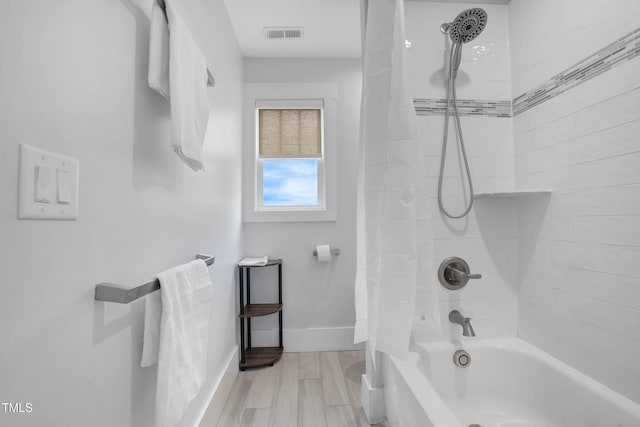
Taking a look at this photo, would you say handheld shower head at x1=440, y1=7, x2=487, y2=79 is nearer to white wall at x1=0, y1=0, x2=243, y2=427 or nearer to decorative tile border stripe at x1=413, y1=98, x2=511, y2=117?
decorative tile border stripe at x1=413, y1=98, x2=511, y2=117

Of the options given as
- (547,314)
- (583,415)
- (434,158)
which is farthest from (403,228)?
(583,415)

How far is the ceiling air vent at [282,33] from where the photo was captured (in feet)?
6.38

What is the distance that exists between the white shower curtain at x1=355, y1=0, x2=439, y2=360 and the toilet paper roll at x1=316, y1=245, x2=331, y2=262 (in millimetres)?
1016

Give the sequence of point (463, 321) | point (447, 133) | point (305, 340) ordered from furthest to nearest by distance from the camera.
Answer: point (305, 340), point (447, 133), point (463, 321)

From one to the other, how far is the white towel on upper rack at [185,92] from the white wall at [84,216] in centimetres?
10

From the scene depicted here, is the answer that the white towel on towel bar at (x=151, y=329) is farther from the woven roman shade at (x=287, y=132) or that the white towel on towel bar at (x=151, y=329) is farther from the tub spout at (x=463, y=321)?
the woven roman shade at (x=287, y=132)

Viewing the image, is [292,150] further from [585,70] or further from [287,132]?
[585,70]

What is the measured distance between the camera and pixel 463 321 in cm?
127

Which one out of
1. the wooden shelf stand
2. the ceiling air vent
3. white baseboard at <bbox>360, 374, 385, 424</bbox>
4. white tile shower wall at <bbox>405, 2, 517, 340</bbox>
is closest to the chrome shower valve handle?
white tile shower wall at <bbox>405, 2, 517, 340</bbox>

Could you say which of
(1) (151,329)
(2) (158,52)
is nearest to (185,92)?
(2) (158,52)

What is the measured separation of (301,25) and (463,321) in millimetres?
2174

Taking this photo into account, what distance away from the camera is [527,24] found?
1.30 m

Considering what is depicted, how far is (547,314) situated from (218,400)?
174 cm
